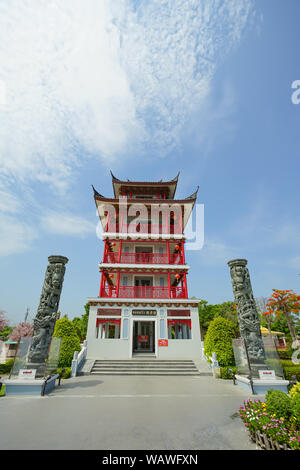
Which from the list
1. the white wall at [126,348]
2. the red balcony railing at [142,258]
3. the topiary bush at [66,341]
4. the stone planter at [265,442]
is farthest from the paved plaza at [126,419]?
the red balcony railing at [142,258]

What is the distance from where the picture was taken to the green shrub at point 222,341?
444 inches

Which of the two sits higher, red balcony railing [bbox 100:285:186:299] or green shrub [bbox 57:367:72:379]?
red balcony railing [bbox 100:285:186:299]

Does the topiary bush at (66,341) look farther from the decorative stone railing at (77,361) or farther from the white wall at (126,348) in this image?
the white wall at (126,348)

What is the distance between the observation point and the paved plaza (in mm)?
3791

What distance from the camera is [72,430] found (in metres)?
4.31

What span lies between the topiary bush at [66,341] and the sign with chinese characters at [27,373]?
3.89 metres

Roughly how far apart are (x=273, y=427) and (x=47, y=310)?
26.8ft

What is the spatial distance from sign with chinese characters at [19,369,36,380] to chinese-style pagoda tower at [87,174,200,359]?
7.07 meters

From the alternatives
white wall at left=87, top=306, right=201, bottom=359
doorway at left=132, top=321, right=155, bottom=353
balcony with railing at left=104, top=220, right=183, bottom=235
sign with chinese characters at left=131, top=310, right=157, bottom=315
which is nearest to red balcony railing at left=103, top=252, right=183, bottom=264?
balcony with railing at left=104, top=220, right=183, bottom=235

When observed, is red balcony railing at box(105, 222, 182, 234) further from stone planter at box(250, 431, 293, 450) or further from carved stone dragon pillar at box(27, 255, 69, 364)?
stone planter at box(250, 431, 293, 450)

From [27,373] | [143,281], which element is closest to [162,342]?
[143,281]

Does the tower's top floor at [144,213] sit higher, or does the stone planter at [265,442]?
the tower's top floor at [144,213]
